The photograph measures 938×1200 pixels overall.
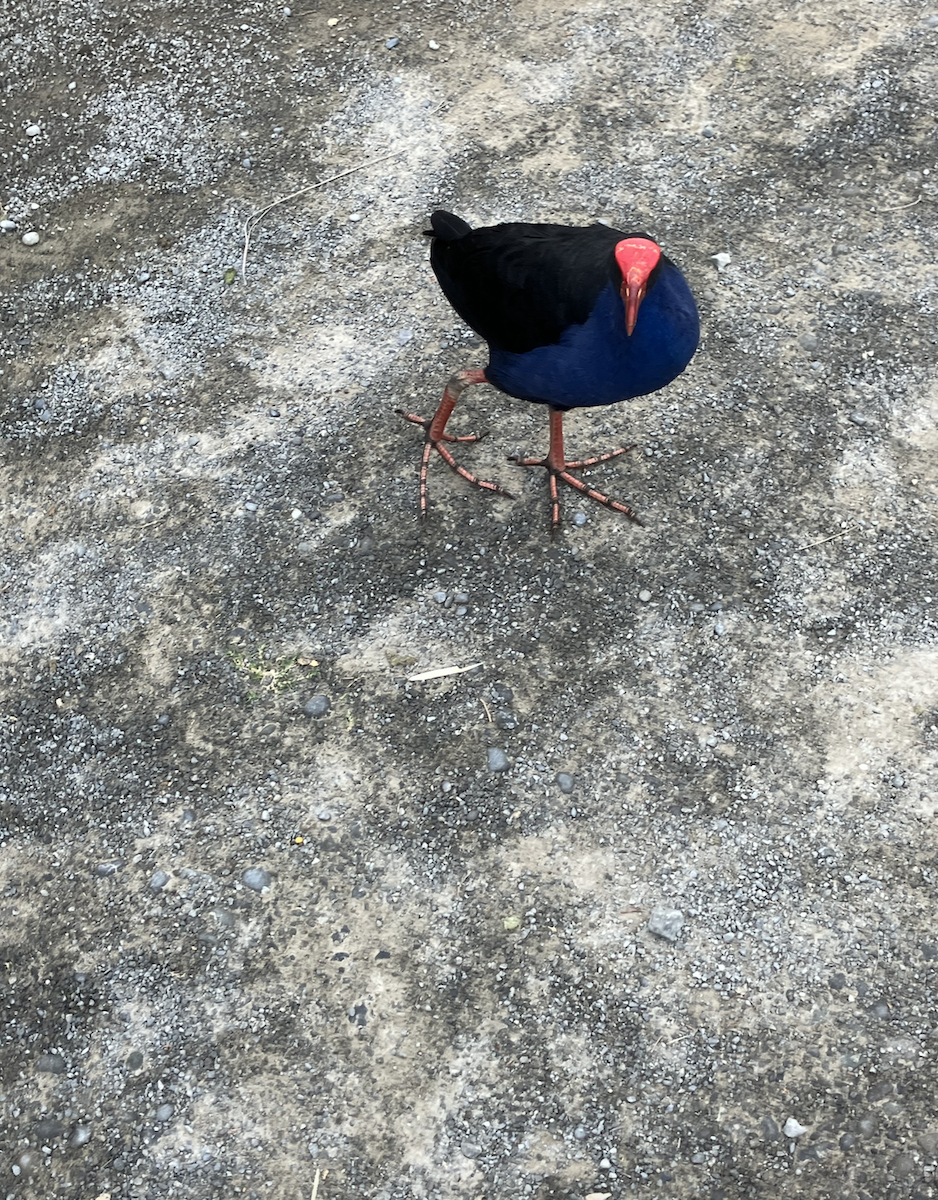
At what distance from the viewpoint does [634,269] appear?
315 centimetres

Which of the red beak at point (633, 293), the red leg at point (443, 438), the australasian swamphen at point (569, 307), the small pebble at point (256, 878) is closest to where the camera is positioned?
the red beak at point (633, 293)

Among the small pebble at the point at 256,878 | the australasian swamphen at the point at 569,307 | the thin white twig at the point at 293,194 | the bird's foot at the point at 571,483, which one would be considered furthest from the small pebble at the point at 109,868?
the thin white twig at the point at 293,194

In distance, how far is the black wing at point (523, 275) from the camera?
3.39 metres

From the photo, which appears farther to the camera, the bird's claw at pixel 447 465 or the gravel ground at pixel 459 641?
the bird's claw at pixel 447 465

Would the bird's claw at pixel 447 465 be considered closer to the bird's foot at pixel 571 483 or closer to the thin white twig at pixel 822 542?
the bird's foot at pixel 571 483

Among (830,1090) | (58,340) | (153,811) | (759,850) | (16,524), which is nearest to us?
(830,1090)

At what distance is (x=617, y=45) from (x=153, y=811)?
188 inches

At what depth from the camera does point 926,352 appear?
180 inches

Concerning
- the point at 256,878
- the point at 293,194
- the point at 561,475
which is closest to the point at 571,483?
the point at 561,475

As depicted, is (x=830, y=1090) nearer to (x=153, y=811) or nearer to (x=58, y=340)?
(x=153, y=811)

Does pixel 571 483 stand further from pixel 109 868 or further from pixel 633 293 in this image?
pixel 109 868

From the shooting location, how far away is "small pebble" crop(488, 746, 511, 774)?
12.3 feet

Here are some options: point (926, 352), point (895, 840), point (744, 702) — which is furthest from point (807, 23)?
point (895, 840)

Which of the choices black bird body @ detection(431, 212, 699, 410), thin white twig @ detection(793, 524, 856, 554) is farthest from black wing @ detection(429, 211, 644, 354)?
thin white twig @ detection(793, 524, 856, 554)
